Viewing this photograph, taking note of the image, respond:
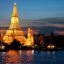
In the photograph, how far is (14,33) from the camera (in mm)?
97188

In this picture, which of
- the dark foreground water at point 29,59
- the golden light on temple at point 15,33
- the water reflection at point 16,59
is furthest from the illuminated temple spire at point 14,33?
the water reflection at point 16,59

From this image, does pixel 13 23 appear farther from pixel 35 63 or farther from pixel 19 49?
pixel 35 63

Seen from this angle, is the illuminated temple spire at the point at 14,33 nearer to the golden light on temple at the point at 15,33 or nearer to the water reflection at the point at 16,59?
the golden light on temple at the point at 15,33

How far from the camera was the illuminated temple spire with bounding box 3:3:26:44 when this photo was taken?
97.1 meters

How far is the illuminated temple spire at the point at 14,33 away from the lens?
3821 inches

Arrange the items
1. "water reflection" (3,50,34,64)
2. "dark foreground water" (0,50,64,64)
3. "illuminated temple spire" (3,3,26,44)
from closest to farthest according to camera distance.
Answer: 1. "water reflection" (3,50,34,64)
2. "dark foreground water" (0,50,64,64)
3. "illuminated temple spire" (3,3,26,44)

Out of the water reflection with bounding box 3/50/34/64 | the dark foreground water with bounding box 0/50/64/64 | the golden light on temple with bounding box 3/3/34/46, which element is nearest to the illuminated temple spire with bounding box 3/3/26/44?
the golden light on temple with bounding box 3/3/34/46

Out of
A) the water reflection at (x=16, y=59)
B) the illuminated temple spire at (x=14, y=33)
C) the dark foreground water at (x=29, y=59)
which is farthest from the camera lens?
the illuminated temple spire at (x=14, y=33)

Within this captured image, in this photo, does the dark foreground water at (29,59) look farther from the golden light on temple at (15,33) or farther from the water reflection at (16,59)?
the golden light on temple at (15,33)

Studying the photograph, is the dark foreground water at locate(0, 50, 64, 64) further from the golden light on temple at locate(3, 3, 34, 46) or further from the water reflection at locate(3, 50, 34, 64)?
the golden light on temple at locate(3, 3, 34, 46)

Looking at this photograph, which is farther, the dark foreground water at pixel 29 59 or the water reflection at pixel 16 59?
the dark foreground water at pixel 29 59

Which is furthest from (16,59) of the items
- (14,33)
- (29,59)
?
(14,33)

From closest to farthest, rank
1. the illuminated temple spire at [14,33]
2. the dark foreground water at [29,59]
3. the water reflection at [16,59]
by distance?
the water reflection at [16,59]
the dark foreground water at [29,59]
the illuminated temple spire at [14,33]

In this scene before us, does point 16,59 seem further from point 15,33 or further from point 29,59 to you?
point 15,33
